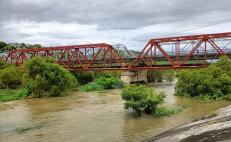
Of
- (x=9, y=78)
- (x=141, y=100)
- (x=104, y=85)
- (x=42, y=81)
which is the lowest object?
(x=104, y=85)

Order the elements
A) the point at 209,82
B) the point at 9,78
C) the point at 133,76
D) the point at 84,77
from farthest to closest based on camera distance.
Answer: the point at 84,77 → the point at 133,76 → the point at 9,78 → the point at 209,82

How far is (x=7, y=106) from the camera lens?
1358 inches

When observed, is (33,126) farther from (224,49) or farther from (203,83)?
(224,49)

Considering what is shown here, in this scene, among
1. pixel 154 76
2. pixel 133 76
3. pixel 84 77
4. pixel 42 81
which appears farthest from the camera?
pixel 154 76

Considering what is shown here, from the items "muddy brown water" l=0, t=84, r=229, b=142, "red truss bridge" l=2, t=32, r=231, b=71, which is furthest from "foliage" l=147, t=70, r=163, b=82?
"muddy brown water" l=0, t=84, r=229, b=142

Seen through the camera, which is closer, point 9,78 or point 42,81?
point 42,81

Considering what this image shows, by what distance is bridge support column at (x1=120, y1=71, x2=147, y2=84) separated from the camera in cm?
6091

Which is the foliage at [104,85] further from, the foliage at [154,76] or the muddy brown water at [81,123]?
the muddy brown water at [81,123]

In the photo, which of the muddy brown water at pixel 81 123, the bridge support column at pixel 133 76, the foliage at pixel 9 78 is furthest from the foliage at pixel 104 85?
the muddy brown water at pixel 81 123

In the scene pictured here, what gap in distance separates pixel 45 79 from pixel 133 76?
24.2 meters

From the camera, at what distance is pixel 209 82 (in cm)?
3569

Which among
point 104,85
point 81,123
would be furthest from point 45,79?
point 81,123

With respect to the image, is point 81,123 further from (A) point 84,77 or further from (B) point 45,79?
(A) point 84,77

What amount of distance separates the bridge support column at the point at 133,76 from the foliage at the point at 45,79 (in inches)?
704
